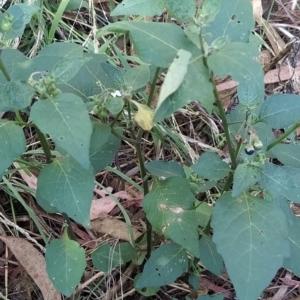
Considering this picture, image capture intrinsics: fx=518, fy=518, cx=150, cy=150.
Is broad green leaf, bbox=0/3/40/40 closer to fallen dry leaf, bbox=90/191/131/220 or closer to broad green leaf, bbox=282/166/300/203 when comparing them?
broad green leaf, bbox=282/166/300/203

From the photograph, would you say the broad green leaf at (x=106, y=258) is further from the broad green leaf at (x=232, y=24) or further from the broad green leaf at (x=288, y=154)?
the broad green leaf at (x=232, y=24)

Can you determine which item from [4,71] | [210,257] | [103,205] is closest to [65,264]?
[210,257]

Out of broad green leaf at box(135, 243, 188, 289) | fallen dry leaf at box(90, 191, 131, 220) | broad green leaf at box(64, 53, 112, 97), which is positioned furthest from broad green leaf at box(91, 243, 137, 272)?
broad green leaf at box(64, 53, 112, 97)

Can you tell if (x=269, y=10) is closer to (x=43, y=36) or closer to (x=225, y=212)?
(x=43, y=36)

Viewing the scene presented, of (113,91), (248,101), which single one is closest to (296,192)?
(248,101)

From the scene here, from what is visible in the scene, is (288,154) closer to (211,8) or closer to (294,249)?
(294,249)

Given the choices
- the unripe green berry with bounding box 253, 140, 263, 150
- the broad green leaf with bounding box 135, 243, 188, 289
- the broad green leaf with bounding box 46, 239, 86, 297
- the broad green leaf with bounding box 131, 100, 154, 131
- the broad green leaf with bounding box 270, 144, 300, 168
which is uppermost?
the broad green leaf with bounding box 131, 100, 154, 131

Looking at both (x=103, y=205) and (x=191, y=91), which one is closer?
(x=191, y=91)
